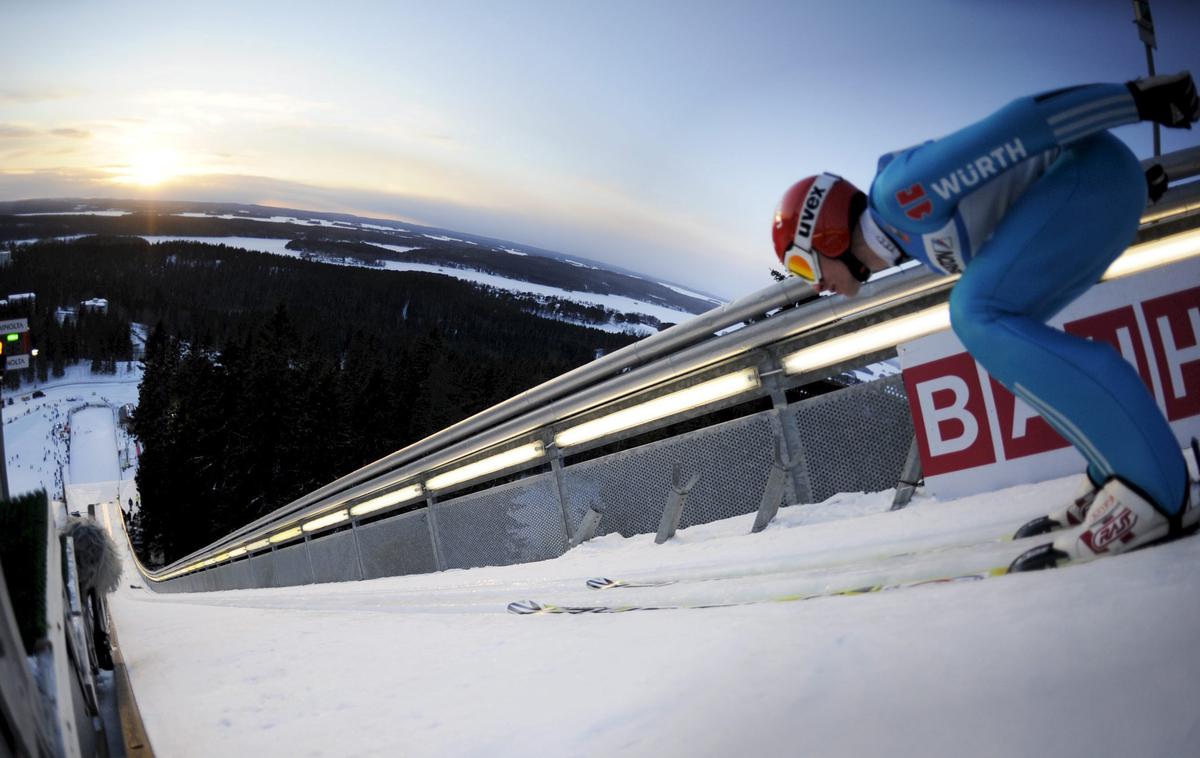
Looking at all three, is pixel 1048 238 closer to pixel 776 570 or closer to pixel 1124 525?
pixel 1124 525

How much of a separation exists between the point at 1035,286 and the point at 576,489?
4696mm

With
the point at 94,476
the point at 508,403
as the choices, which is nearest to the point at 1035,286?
the point at 508,403

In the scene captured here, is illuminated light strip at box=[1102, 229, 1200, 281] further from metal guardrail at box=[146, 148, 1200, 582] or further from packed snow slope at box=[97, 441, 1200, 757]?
packed snow slope at box=[97, 441, 1200, 757]

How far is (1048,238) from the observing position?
2465mm

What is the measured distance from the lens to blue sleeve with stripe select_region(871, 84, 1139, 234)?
238 cm

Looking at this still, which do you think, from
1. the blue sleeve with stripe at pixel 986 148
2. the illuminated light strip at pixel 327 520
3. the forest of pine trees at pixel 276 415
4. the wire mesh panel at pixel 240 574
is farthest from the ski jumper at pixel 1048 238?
the forest of pine trees at pixel 276 415

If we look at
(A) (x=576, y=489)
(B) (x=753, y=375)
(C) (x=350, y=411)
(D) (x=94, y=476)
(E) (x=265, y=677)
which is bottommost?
(E) (x=265, y=677)

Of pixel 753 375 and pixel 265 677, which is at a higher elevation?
pixel 753 375

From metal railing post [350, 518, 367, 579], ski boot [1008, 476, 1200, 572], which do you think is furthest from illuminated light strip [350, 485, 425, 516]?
ski boot [1008, 476, 1200, 572]

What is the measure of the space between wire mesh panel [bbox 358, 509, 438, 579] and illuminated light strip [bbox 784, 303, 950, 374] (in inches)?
216

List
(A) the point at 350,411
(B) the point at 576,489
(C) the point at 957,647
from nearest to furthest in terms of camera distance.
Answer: (C) the point at 957,647 → (B) the point at 576,489 → (A) the point at 350,411

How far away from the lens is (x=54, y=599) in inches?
109

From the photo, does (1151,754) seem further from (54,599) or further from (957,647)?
(54,599)

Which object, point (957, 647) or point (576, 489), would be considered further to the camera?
point (576, 489)
